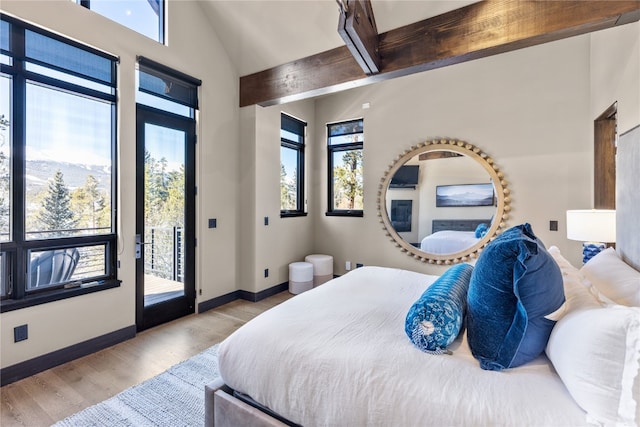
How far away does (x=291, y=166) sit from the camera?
4.80 meters

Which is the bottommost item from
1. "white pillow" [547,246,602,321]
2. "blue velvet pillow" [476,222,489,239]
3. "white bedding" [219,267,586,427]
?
"white bedding" [219,267,586,427]

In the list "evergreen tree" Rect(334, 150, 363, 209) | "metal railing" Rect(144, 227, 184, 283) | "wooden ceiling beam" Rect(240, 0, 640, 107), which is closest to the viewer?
"wooden ceiling beam" Rect(240, 0, 640, 107)

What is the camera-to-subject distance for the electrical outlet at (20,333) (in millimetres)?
2203

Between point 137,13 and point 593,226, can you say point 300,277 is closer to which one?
point 593,226

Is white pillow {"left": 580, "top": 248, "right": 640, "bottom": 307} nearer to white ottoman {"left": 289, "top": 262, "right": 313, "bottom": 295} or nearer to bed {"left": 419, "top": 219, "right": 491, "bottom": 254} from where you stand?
bed {"left": 419, "top": 219, "right": 491, "bottom": 254}

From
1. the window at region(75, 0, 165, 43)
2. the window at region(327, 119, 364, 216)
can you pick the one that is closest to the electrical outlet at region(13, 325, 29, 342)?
the window at region(75, 0, 165, 43)

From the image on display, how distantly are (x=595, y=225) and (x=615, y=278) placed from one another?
1.29 meters

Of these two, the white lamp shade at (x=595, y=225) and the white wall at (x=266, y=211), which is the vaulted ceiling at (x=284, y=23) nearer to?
the white wall at (x=266, y=211)

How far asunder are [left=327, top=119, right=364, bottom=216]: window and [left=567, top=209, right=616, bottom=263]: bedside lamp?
8.54ft

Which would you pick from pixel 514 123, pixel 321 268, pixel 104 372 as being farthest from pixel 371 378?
pixel 514 123

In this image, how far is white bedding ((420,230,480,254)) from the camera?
3788 mm

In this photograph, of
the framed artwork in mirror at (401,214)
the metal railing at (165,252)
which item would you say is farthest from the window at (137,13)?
the framed artwork in mirror at (401,214)

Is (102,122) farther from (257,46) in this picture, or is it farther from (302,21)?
(302,21)

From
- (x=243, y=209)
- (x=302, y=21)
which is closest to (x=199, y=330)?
(x=243, y=209)
